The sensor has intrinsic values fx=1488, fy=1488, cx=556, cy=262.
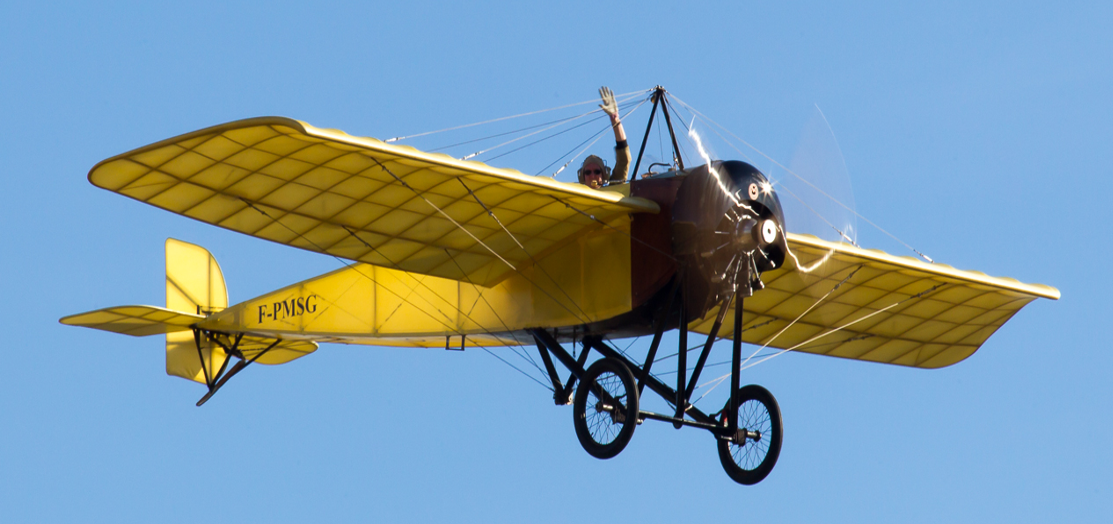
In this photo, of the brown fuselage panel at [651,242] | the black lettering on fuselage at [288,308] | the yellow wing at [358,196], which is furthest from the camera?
the black lettering on fuselage at [288,308]

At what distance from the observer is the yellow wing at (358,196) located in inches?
530

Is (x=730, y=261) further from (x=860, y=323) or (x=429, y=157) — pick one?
(x=860, y=323)

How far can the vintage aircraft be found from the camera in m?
14.1

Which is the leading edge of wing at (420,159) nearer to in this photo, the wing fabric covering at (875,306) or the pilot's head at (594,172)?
the pilot's head at (594,172)

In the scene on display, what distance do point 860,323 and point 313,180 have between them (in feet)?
28.3

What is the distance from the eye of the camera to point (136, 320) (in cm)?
2081

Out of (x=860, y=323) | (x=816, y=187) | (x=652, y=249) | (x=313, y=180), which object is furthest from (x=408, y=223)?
(x=860, y=323)

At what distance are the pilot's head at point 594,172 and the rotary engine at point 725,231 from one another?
4.52ft

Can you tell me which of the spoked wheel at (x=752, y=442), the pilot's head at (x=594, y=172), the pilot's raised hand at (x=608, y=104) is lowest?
the spoked wheel at (x=752, y=442)

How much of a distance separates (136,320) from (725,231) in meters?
9.60

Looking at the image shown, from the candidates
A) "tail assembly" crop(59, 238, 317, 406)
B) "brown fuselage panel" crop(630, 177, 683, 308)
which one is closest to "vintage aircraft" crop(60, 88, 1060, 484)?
"brown fuselage panel" crop(630, 177, 683, 308)

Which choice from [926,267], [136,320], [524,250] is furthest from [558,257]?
[136,320]

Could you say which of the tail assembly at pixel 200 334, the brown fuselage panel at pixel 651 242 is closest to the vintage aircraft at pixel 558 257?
the brown fuselage panel at pixel 651 242

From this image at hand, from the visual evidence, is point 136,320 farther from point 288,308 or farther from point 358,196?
point 358,196
